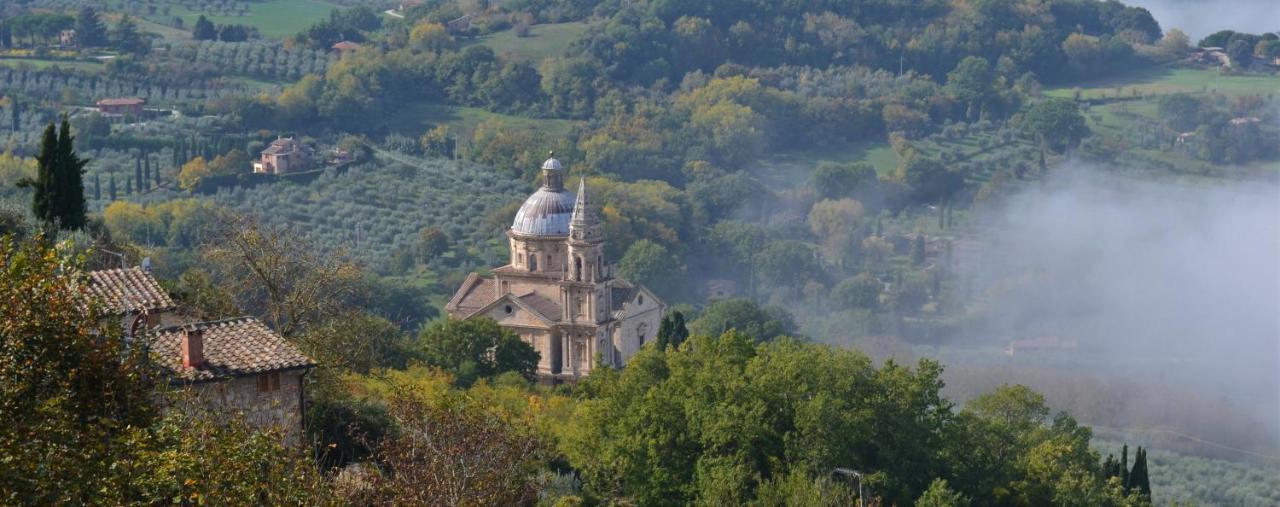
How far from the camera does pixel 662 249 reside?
116 meters

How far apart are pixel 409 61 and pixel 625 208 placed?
44483mm

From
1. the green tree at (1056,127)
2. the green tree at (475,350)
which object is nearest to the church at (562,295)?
the green tree at (475,350)

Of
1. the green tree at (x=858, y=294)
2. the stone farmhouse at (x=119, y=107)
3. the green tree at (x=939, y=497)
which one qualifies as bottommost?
the green tree at (x=858, y=294)

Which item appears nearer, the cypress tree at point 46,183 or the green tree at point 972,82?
the cypress tree at point 46,183

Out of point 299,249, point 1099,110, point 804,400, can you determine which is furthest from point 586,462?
point 1099,110

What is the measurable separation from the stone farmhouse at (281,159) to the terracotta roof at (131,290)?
295ft

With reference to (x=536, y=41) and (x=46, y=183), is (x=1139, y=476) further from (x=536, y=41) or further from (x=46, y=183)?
(x=536, y=41)

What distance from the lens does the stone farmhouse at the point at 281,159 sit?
130875 mm

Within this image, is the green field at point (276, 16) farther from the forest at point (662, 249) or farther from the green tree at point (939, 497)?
the green tree at point (939, 497)

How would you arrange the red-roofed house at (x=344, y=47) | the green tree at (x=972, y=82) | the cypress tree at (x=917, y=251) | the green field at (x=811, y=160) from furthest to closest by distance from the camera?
the green tree at (x=972, y=82), the red-roofed house at (x=344, y=47), the green field at (x=811, y=160), the cypress tree at (x=917, y=251)

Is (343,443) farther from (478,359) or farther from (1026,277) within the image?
(1026,277)

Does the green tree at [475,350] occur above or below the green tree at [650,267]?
above

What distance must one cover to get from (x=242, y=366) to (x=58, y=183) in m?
19.0

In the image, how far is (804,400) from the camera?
4994cm
